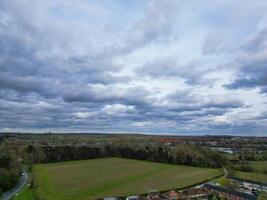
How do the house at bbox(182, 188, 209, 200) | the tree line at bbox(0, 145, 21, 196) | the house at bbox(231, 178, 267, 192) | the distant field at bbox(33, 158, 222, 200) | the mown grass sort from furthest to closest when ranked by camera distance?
the house at bbox(231, 178, 267, 192)
the tree line at bbox(0, 145, 21, 196)
the distant field at bbox(33, 158, 222, 200)
the mown grass
the house at bbox(182, 188, 209, 200)

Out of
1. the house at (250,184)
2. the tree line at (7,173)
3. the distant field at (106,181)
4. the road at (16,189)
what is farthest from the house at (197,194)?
the tree line at (7,173)

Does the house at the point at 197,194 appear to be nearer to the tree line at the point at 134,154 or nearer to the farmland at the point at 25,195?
the farmland at the point at 25,195

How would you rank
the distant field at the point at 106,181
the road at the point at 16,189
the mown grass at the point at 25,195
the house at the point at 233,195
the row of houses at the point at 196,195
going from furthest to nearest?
the distant field at the point at 106,181, the road at the point at 16,189, the mown grass at the point at 25,195, the house at the point at 233,195, the row of houses at the point at 196,195

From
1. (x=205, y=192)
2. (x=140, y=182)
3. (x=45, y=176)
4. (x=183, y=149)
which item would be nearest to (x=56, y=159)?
(x=45, y=176)

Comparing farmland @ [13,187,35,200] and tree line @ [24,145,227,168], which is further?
tree line @ [24,145,227,168]

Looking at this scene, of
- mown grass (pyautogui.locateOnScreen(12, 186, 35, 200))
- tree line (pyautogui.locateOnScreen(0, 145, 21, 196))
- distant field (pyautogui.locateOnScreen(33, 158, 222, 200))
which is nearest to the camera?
mown grass (pyautogui.locateOnScreen(12, 186, 35, 200))

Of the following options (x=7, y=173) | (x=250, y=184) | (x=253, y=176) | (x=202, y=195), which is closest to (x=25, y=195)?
(x=7, y=173)

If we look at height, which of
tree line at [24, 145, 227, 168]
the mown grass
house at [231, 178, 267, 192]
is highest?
tree line at [24, 145, 227, 168]

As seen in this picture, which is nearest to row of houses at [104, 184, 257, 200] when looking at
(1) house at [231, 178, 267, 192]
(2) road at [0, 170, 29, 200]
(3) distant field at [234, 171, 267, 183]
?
(1) house at [231, 178, 267, 192]

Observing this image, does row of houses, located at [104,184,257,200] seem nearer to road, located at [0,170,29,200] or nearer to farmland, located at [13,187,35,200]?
farmland, located at [13,187,35,200]
